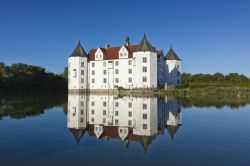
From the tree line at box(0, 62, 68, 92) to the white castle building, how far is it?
72.7 feet

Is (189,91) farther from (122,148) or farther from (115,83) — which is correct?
(122,148)

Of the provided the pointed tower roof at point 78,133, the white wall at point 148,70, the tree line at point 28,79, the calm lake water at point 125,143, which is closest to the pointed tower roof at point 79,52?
the white wall at point 148,70

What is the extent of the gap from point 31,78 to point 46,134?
255 feet

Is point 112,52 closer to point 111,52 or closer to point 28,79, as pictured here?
point 111,52

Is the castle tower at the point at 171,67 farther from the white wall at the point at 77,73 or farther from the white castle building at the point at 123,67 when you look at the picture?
the white wall at the point at 77,73

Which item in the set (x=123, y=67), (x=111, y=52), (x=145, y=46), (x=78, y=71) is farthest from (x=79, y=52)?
(x=145, y=46)

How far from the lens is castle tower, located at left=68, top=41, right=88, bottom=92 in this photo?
222ft

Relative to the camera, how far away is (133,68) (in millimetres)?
61250

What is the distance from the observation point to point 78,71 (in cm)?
6750

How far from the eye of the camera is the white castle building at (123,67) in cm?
5850

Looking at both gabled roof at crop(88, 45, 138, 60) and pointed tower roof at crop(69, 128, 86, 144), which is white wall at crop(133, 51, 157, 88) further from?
pointed tower roof at crop(69, 128, 86, 144)

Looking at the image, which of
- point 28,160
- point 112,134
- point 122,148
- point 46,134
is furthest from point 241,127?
point 28,160

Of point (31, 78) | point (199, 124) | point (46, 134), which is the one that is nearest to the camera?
point (46, 134)

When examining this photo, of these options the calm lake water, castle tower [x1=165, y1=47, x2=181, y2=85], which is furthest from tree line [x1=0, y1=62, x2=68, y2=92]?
the calm lake water
